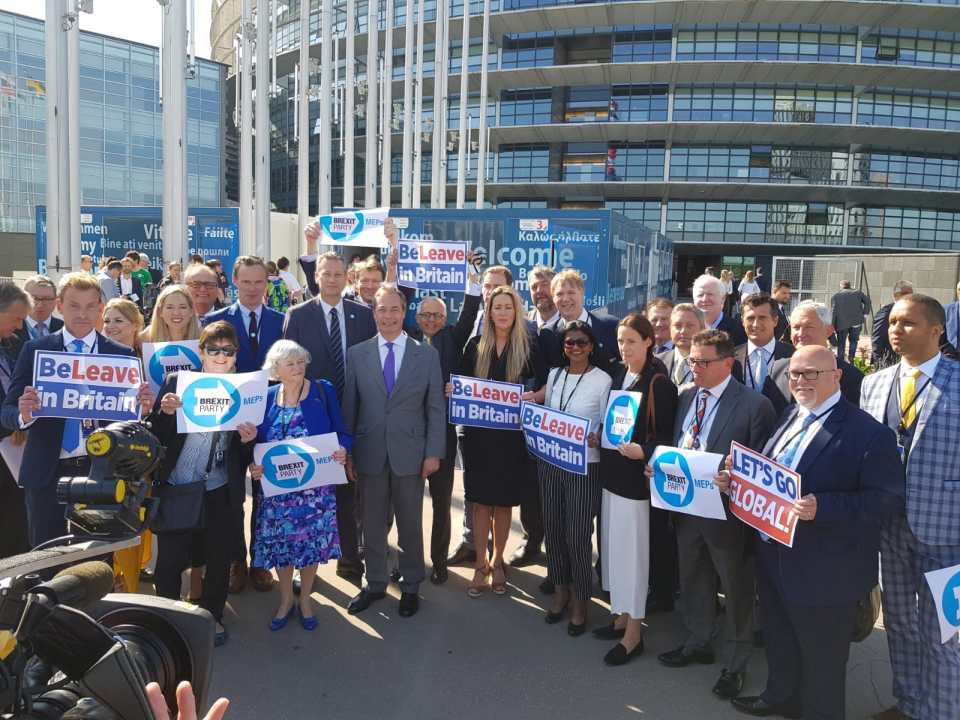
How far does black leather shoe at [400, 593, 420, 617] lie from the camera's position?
4.82 metres

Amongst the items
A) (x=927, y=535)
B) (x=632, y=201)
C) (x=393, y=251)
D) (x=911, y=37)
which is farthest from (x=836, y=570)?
(x=911, y=37)

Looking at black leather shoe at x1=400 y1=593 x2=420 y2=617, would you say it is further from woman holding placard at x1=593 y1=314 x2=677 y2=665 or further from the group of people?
woman holding placard at x1=593 y1=314 x2=677 y2=665

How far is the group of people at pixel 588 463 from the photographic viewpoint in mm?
3408

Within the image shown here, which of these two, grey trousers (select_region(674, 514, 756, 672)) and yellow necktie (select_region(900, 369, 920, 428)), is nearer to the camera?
yellow necktie (select_region(900, 369, 920, 428))

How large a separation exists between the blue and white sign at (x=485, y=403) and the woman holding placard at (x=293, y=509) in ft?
2.94

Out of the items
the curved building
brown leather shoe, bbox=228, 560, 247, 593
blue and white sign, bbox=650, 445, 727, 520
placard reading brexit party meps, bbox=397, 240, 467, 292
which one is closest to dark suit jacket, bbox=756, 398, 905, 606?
blue and white sign, bbox=650, 445, 727, 520

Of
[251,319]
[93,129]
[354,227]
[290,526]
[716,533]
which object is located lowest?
[290,526]

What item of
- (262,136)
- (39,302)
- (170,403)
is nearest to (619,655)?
(170,403)

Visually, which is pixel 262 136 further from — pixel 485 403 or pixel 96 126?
pixel 96 126

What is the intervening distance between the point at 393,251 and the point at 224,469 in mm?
3478

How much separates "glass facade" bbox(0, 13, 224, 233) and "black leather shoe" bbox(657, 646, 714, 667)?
40228mm

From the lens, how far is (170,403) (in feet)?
13.5

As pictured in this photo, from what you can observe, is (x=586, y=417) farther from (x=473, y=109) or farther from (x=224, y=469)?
(x=473, y=109)

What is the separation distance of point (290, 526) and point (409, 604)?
3.22 ft
